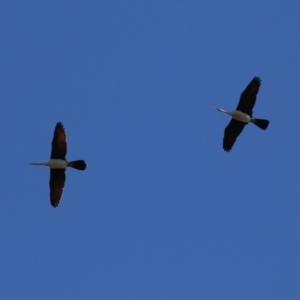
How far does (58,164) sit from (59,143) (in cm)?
72

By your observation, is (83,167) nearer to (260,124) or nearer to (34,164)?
(34,164)

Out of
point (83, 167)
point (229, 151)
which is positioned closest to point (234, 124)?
point (229, 151)

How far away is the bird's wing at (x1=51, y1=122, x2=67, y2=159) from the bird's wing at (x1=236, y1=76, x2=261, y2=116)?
257 inches

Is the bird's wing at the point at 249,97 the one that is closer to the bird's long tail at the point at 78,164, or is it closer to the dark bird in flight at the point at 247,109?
the dark bird in flight at the point at 247,109

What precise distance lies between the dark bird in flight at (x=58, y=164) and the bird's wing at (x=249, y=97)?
6408mm

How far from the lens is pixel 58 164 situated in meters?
31.6

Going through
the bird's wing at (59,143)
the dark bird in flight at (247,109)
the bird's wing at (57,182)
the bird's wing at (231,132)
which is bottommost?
the bird's wing at (57,182)

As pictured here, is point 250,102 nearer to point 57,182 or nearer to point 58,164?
point 58,164

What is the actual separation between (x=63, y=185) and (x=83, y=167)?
111 centimetres

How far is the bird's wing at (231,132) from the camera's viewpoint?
3391 cm

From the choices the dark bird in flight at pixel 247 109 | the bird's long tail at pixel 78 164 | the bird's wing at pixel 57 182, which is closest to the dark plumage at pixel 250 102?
the dark bird in flight at pixel 247 109

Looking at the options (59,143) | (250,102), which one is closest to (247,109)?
(250,102)

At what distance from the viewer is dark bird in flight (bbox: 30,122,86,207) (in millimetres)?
31562

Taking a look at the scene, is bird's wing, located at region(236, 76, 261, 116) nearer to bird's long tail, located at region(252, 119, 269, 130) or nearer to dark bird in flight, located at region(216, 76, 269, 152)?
dark bird in flight, located at region(216, 76, 269, 152)
